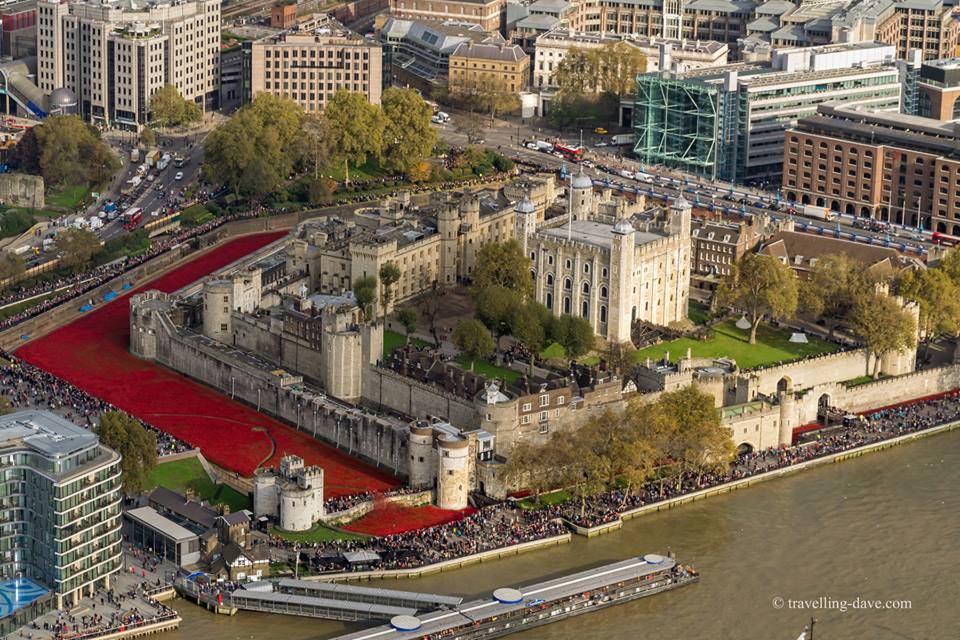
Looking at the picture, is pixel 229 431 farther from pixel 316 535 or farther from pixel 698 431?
pixel 698 431

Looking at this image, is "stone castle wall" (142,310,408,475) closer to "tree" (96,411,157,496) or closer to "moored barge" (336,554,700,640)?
"tree" (96,411,157,496)

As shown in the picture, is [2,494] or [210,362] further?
[210,362]

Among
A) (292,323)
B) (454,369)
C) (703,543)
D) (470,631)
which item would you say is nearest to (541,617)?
(470,631)

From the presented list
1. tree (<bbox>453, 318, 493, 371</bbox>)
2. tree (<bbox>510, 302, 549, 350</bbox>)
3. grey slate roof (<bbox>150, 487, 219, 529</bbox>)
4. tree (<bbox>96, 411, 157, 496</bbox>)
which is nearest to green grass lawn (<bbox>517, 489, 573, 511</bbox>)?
tree (<bbox>453, 318, 493, 371</bbox>)

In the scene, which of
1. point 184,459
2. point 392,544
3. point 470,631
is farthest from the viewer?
point 184,459

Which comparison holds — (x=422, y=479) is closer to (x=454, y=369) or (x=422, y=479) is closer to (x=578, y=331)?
(x=454, y=369)

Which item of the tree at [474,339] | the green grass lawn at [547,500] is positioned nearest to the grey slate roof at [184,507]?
the green grass lawn at [547,500]
